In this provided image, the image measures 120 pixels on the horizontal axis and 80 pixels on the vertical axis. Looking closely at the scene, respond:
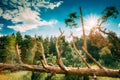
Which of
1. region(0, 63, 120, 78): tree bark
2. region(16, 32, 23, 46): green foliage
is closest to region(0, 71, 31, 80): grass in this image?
region(16, 32, 23, 46): green foliage

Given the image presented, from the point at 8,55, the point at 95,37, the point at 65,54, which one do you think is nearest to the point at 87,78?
the point at 65,54

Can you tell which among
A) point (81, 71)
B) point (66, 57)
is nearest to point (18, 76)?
point (66, 57)

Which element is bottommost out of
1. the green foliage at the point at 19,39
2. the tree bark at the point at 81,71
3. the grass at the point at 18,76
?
the grass at the point at 18,76

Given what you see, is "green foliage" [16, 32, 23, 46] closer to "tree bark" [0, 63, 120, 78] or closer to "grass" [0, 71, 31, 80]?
"grass" [0, 71, 31, 80]

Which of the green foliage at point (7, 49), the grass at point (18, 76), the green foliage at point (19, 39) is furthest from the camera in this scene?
the green foliage at point (19, 39)

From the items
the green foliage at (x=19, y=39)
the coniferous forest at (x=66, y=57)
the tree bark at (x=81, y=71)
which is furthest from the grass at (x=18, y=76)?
the tree bark at (x=81, y=71)

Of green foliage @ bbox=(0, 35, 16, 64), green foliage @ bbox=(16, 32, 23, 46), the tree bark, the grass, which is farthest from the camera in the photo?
green foliage @ bbox=(16, 32, 23, 46)

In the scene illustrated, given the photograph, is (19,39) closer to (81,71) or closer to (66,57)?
(66,57)

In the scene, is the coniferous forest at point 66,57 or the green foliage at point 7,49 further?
the green foliage at point 7,49

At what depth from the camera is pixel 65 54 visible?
1538cm

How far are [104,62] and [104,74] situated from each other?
55.5 feet

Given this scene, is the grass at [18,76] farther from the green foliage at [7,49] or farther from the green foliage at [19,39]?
the green foliage at [19,39]

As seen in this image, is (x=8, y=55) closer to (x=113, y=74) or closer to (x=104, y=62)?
(x=104, y=62)

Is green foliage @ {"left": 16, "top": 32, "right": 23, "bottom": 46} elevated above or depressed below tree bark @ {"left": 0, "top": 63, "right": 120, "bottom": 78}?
above
